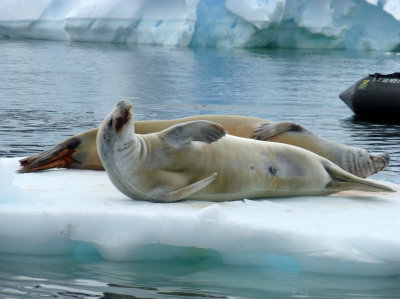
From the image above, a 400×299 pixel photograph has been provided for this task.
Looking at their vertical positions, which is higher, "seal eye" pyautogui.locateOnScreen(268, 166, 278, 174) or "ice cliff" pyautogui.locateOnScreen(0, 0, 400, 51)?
"ice cliff" pyautogui.locateOnScreen(0, 0, 400, 51)

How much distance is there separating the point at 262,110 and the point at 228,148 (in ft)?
34.3

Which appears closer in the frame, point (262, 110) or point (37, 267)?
point (37, 267)

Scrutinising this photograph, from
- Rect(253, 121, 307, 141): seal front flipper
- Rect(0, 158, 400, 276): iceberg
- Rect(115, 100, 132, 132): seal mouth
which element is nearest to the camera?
Rect(0, 158, 400, 276): iceberg

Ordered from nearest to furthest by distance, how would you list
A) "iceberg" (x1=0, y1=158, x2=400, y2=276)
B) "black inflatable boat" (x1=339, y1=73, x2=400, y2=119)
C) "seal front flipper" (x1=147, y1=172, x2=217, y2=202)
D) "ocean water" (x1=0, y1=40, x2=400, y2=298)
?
"ocean water" (x1=0, y1=40, x2=400, y2=298) → "iceberg" (x1=0, y1=158, x2=400, y2=276) → "seal front flipper" (x1=147, y1=172, x2=217, y2=202) → "black inflatable boat" (x1=339, y1=73, x2=400, y2=119)

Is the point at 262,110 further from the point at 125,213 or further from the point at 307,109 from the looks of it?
the point at 125,213

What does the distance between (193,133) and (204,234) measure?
0.76 m

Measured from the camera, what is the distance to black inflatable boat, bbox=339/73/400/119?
13.2 metres

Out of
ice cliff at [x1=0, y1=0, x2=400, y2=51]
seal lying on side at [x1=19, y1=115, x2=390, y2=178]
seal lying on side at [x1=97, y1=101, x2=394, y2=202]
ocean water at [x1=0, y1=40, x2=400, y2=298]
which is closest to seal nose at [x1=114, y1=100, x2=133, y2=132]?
seal lying on side at [x1=97, y1=101, x2=394, y2=202]

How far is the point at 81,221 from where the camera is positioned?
404cm

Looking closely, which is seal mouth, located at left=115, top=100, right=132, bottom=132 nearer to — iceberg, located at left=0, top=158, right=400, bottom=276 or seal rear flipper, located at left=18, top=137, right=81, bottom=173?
iceberg, located at left=0, top=158, right=400, bottom=276

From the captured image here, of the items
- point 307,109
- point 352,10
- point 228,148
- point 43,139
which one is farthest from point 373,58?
point 228,148

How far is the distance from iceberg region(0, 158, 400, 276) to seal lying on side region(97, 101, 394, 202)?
0.15 meters

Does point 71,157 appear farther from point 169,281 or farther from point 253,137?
point 169,281

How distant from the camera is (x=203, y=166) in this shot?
462 cm
